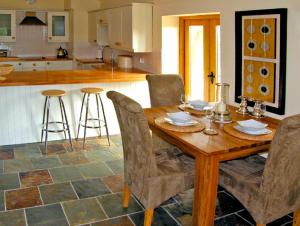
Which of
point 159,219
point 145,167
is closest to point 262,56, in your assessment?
point 145,167

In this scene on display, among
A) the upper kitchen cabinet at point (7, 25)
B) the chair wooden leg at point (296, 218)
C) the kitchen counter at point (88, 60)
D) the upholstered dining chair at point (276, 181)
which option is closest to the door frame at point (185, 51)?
the upholstered dining chair at point (276, 181)

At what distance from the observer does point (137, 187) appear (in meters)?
2.95

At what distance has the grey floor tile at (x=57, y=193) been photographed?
355cm

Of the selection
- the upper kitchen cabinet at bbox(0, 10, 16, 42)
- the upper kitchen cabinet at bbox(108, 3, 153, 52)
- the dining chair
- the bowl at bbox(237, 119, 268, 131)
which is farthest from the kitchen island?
the upper kitchen cabinet at bbox(0, 10, 16, 42)

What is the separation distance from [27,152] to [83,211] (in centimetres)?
195

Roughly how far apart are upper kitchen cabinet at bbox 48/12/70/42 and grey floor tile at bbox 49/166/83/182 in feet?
16.1

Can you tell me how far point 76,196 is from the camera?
142 inches

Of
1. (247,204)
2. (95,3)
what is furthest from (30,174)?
(95,3)

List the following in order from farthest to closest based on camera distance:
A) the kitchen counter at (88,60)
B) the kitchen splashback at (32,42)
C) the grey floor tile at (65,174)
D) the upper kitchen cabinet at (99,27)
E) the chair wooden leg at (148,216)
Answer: the kitchen splashback at (32,42) < the kitchen counter at (88,60) < the upper kitchen cabinet at (99,27) < the grey floor tile at (65,174) < the chair wooden leg at (148,216)

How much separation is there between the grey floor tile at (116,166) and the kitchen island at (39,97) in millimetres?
1220

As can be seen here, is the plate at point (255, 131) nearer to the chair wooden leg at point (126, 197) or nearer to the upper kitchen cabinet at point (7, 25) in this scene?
the chair wooden leg at point (126, 197)

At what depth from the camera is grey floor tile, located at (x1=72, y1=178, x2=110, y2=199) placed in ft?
12.0

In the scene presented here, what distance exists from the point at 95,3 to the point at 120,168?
507 centimetres

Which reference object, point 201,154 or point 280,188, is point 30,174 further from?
point 280,188
